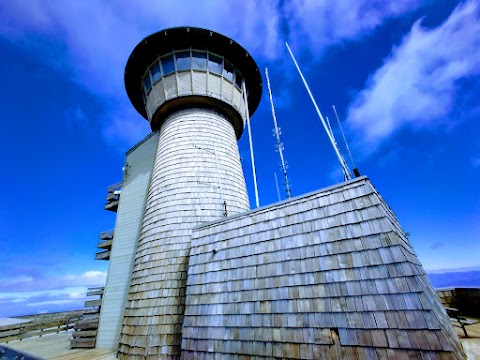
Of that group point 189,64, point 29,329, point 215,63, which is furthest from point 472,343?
point 29,329

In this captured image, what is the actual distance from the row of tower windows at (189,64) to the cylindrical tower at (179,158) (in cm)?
5

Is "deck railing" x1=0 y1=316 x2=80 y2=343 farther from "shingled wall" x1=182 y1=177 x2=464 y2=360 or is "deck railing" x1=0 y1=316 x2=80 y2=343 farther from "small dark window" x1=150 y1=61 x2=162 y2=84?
"small dark window" x1=150 y1=61 x2=162 y2=84

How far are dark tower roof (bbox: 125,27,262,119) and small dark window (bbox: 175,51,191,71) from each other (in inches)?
13.3

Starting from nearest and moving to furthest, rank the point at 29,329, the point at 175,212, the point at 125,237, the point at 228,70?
1. the point at 175,212
2. the point at 125,237
3. the point at 228,70
4. the point at 29,329

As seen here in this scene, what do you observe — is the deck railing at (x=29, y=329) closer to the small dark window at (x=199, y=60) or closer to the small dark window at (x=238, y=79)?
the small dark window at (x=199, y=60)

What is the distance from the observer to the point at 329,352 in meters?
4.53

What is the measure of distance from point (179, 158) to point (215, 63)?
19.4 ft

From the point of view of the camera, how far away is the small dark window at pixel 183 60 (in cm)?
1262

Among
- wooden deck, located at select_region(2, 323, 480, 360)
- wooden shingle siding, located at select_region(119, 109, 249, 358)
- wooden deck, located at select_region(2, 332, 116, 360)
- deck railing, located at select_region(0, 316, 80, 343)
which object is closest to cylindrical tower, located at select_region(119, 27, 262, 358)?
wooden shingle siding, located at select_region(119, 109, 249, 358)

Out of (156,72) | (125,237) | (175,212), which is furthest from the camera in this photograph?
(156,72)

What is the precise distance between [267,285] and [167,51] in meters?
12.7

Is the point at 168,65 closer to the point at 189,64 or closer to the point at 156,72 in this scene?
the point at 156,72

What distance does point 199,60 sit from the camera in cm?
1284

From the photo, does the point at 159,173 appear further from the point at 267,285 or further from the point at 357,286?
the point at 357,286
